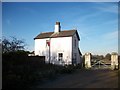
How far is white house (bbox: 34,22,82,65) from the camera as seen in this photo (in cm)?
2642

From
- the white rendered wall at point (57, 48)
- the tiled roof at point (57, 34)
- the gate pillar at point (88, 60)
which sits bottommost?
the gate pillar at point (88, 60)

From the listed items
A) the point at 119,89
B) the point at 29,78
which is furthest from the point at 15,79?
the point at 119,89

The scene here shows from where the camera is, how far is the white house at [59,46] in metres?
26.4

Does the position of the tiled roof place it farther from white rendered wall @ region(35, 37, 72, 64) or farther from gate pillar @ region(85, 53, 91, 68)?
gate pillar @ region(85, 53, 91, 68)

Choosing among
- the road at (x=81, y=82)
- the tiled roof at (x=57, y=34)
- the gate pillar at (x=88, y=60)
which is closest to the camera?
the road at (x=81, y=82)

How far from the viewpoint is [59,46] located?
89.4 ft

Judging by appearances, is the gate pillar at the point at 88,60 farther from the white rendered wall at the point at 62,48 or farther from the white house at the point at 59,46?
the white rendered wall at the point at 62,48

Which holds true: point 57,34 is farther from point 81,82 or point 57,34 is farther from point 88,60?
point 81,82

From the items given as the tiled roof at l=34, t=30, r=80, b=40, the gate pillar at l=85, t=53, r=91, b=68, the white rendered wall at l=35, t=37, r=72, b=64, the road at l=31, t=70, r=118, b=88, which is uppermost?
the tiled roof at l=34, t=30, r=80, b=40

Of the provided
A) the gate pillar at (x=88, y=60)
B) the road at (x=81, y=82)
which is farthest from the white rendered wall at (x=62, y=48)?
the road at (x=81, y=82)

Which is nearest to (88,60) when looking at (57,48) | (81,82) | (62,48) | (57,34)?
(62,48)

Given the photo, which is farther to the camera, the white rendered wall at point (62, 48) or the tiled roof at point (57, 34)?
the tiled roof at point (57, 34)

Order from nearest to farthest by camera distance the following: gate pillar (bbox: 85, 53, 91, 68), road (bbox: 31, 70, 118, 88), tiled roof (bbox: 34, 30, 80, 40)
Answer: road (bbox: 31, 70, 118, 88), gate pillar (bbox: 85, 53, 91, 68), tiled roof (bbox: 34, 30, 80, 40)

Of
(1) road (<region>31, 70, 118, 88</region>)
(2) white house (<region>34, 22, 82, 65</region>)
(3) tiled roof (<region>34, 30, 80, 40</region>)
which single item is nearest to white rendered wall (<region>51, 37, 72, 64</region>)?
(2) white house (<region>34, 22, 82, 65</region>)
